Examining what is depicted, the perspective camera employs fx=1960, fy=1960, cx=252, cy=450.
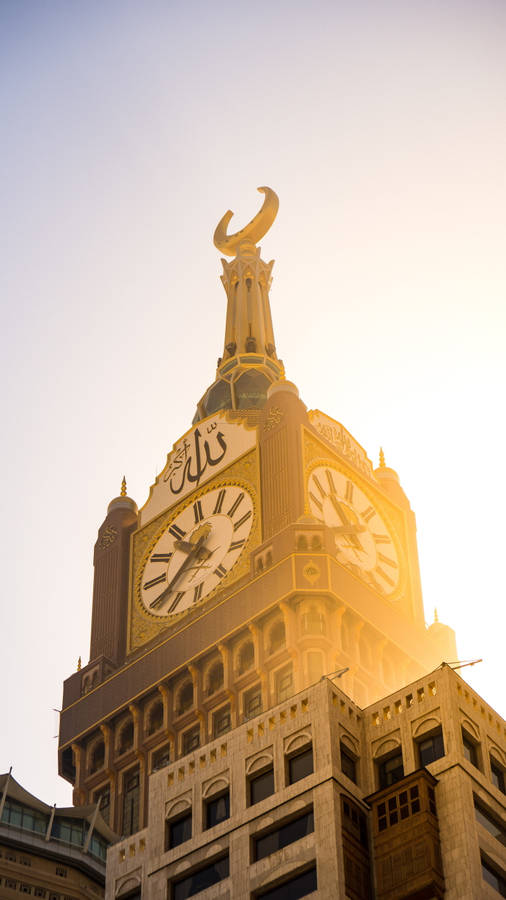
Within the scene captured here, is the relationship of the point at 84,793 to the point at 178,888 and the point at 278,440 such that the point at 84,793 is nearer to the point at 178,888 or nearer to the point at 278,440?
the point at 278,440

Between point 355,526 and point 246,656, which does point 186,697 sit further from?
point 355,526

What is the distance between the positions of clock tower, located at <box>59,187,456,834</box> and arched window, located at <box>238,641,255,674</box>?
79 mm

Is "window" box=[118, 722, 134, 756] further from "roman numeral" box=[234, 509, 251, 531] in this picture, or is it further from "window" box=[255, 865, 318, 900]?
"window" box=[255, 865, 318, 900]

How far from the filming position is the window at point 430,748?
204ft

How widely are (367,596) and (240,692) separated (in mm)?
7922

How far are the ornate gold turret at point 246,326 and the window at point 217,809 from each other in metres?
45.1

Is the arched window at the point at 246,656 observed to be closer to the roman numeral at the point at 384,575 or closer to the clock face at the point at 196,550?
the clock face at the point at 196,550

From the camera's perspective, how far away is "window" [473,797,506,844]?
6028 centimetres

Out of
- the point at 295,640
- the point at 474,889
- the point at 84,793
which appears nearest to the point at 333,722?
the point at 474,889

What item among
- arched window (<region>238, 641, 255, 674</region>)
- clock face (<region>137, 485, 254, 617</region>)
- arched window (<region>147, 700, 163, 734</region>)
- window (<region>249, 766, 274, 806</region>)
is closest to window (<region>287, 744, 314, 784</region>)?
window (<region>249, 766, 274, 806</region>)

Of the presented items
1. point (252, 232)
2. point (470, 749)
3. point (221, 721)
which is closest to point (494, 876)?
point (470, 749)

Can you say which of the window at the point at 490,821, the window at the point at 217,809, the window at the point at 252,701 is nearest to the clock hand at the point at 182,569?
the window at the point at 252,701

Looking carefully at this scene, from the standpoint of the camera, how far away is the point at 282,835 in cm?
6156

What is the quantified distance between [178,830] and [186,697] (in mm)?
29581
